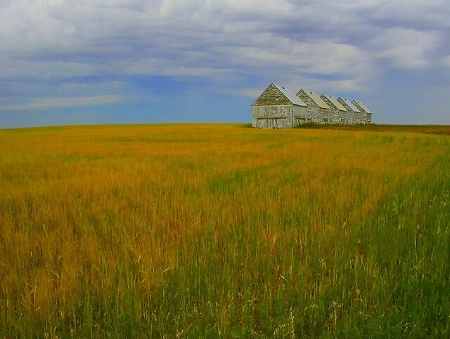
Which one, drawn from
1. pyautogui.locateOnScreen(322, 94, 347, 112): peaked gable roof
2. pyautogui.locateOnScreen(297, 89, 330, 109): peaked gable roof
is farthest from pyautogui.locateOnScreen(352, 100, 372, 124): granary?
pyautogui.locateOnScreen(297, 89, 330, 109): peaked gable roof

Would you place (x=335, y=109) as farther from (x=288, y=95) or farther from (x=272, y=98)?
(x=272, y=98)

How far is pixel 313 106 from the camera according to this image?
69938mm

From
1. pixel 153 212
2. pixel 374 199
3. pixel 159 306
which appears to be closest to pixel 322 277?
pixel 159 306

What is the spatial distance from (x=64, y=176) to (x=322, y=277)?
27.8 ft

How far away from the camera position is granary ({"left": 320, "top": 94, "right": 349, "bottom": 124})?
7975 centimetres

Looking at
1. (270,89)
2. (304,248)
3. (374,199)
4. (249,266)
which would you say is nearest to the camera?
(249,266)

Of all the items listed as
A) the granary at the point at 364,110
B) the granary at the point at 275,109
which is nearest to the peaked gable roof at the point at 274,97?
the granary at the point at 275,109

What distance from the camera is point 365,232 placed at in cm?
487

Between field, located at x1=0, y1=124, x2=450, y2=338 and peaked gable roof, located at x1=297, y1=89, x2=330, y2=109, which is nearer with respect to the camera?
field, located at x1=0, y1=124, x2=450, y2=338

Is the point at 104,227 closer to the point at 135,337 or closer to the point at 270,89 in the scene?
the point at 135,337

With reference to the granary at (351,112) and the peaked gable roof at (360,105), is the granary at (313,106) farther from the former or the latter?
the peaked gable roof at (360,105)

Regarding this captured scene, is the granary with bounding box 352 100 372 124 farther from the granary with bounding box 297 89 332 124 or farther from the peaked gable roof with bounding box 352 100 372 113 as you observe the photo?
the granary with bounding box 297 89 332 124

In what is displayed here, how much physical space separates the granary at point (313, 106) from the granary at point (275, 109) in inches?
368

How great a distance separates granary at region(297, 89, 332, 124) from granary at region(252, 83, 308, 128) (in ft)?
30.7
